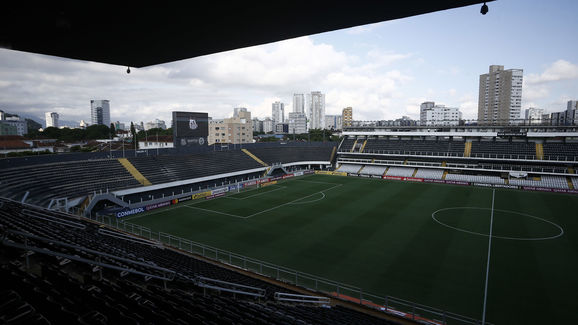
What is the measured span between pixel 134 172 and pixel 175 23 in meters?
32.6

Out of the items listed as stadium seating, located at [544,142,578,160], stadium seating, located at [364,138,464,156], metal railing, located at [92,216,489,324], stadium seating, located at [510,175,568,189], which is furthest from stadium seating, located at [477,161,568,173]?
metal railing, located at [92,216,489,324]

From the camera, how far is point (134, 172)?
33.2m

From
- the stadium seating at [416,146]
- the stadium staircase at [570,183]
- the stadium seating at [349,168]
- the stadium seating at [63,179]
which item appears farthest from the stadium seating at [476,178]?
the stadium seating at [63,179]

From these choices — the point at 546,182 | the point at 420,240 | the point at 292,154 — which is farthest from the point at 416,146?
the point at 420,240

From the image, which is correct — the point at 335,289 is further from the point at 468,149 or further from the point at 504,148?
the point at 504,148

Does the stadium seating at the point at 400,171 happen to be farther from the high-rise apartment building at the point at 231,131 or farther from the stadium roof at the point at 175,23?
the high-rise apartment building at the point at 231,131

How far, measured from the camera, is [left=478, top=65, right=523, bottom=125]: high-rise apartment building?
117894mm

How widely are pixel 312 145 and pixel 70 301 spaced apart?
185 feet

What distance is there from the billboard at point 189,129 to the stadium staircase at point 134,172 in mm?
8392

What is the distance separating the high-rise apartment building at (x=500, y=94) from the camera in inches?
4641

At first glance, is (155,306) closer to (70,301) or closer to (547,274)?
(70,301)

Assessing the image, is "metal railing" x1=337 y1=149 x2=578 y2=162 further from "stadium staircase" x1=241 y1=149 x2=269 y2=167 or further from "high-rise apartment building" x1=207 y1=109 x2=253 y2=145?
"high-rise apartment building" x1=207 y1=109 x2=253 y2=145

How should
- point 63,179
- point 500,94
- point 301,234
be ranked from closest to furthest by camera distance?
point 301,234 < point 63,179 < point 500,94

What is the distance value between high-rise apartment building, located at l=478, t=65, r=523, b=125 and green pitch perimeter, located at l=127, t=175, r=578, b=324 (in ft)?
350
